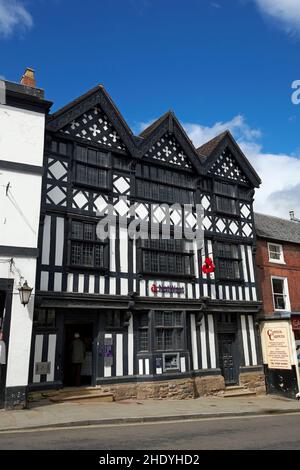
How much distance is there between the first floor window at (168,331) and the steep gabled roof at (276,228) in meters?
6.57

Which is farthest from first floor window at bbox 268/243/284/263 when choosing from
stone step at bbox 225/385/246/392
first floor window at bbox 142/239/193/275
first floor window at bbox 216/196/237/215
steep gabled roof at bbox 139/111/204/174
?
stone step at bbox 225/385/246/392

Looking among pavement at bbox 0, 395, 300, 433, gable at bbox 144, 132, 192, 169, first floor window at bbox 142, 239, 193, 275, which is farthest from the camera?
gable at bbox 144, 132, 192, 169

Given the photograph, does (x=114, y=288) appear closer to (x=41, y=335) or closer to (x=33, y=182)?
(x=41, y=335)

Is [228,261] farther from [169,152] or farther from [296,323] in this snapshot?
[169,152]

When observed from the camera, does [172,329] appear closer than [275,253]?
Yes

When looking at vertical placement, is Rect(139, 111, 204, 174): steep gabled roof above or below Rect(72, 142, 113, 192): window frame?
above

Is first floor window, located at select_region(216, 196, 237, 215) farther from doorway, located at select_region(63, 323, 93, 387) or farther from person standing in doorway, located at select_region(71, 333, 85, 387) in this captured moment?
person standing in doorway, located at select_region(71, 333, 85, 387)

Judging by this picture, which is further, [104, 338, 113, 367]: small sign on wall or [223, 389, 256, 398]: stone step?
[223, 389, 256, 398]: stone step

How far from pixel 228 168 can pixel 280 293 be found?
6.71m

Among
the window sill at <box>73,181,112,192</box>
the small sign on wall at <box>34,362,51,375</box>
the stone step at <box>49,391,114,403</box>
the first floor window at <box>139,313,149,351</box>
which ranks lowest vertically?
the stone step at <box>49,391,114,403</box>

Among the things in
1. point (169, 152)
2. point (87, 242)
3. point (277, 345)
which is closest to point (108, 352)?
point (87, 242)

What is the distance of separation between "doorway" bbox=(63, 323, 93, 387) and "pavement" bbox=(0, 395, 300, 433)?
4.70ft

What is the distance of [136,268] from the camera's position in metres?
14.6

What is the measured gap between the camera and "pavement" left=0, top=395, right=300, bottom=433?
9.01m
